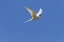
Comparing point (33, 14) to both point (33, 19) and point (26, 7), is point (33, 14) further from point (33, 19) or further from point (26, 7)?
point (26, 7)

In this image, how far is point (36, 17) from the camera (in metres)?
16.2

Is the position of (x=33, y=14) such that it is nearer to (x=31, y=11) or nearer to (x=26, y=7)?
(x=31, y=11)

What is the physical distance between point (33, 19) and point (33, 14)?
50cm

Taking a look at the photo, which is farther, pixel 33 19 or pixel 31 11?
pixel 33 19

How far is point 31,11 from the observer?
1503 centimetres

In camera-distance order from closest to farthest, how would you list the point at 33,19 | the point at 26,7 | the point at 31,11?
the point at 26,7
the point at 31,11
the point at 33,19

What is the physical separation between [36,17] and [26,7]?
2803mm

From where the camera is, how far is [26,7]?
13555 mm

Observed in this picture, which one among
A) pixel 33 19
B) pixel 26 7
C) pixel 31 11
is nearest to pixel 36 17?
pixel 33 19

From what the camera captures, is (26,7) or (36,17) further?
(36,17)

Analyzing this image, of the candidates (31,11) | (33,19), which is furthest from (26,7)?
(33,19)

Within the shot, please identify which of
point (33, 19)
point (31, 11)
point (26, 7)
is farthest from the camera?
point (33, 19)

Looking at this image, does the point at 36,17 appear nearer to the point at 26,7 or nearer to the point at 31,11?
the point at 31,11

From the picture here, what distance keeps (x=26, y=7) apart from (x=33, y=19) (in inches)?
108
